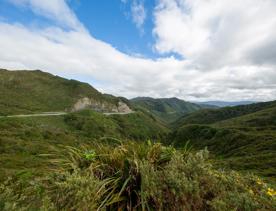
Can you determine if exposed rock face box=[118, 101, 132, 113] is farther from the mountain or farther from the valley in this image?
the mountain

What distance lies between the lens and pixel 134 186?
390 centimetres

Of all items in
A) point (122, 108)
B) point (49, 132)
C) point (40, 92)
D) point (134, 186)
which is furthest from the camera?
point (122, 108)

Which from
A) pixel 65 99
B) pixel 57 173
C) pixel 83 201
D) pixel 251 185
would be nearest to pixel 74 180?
pixel 83 201

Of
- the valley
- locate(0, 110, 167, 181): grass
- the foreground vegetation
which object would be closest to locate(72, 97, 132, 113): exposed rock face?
the valley

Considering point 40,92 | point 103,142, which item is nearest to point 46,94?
point 40,92

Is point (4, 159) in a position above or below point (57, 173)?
below

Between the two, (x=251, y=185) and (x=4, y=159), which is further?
(x=4, y=159)

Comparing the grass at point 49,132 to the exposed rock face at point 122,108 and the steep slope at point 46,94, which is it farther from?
the steep slope at point 46,94

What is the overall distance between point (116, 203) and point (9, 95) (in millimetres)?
142806

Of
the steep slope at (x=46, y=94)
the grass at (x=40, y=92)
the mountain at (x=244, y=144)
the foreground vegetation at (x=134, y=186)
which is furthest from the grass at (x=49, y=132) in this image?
the steep slope at (x=46, y=94)

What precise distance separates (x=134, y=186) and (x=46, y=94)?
16004 cm

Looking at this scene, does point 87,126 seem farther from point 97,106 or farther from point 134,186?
point 134,186

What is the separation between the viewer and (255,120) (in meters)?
139

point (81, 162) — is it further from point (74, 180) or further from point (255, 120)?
point (255, 120)
